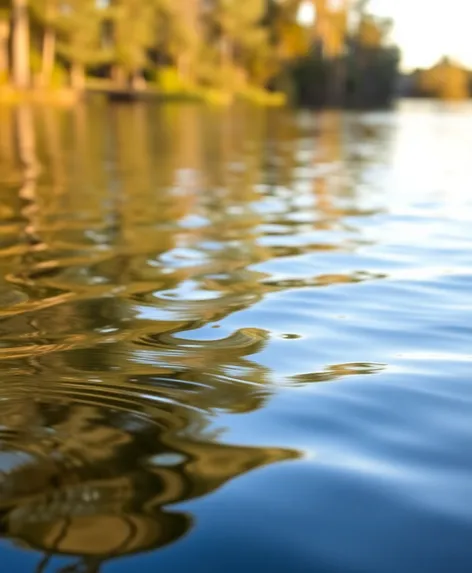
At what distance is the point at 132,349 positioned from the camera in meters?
2.67

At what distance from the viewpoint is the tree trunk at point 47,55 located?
42281 millimetres

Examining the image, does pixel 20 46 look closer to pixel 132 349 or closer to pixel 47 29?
pixel 47 29

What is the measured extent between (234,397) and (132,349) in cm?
57

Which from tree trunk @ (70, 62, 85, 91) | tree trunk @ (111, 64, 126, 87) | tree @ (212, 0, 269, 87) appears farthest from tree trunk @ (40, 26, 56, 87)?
tree @ (212, 0, 269, 87)

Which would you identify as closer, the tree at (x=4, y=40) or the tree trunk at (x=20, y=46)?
the tree at (x=4, y=40)

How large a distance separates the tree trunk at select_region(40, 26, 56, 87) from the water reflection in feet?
123

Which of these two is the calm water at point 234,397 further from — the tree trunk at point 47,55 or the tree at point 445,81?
the tree at point 445,81

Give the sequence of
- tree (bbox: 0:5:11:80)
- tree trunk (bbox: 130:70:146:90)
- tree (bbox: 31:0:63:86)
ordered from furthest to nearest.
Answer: tree trunk (bbox: 130:70:146:90), tree (bbox: 31:0:63:86), tree (bbox: 0:5:11:80)

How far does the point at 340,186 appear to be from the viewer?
8.45 metres

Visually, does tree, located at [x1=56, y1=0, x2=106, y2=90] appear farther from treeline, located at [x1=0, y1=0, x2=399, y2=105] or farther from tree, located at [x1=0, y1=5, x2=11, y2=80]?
tree, located at [x1=0, y1=5, x2=11, y2=80]

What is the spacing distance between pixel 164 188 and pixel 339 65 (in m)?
61.9

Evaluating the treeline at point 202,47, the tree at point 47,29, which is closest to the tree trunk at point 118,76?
the treeline at point 202,47

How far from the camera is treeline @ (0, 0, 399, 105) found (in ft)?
136

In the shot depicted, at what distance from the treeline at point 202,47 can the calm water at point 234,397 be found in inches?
1389
